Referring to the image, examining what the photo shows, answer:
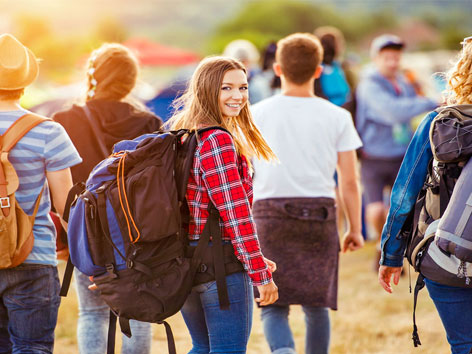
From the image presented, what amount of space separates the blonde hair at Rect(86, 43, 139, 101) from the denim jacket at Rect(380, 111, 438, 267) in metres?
1.52

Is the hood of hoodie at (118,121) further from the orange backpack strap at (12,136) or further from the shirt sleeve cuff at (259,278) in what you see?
the shirt sleeve cuff at (259,278)

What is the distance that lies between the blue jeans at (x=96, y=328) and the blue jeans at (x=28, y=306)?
1.94 ft

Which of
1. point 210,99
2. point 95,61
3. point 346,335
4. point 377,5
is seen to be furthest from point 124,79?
point 377,5

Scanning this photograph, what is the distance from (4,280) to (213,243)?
90cm

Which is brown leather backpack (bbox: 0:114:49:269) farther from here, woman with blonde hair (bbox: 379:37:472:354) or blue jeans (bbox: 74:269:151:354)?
woman with blonde hair (bbox: 379:37:472:354)

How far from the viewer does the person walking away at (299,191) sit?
12.4ft

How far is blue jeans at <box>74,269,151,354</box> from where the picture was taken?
11.6 feet

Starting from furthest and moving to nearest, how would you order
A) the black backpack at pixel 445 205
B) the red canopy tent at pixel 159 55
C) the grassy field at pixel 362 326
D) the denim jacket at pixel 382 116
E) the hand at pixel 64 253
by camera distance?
the red canopy tent at pixel 159 55 < the denim jacket at pixel 382 116 < the grassy field at pixel 362 326 < the hand at pixel 64 253 < the black backpack at pixel 445 205

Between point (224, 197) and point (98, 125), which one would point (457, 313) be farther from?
point (98, 125)

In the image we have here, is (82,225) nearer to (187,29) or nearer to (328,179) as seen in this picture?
(328,179)

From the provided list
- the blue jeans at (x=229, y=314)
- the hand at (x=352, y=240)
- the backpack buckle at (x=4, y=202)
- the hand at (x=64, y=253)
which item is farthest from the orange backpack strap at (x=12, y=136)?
the hand at (x=352, y=240)

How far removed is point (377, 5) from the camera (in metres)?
79.8

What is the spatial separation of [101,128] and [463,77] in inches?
69.2

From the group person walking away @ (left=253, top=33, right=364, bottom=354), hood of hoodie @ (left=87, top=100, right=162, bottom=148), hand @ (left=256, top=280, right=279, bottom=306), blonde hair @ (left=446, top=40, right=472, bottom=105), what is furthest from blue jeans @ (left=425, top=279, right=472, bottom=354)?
hood of hoodie @ (left=87, top=100, right=162, bottom=148)
